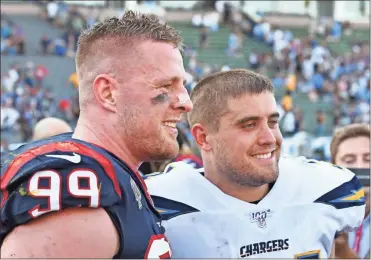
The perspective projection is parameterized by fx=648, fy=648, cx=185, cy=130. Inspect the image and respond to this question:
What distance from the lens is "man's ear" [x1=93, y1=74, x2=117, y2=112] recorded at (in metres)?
1.69

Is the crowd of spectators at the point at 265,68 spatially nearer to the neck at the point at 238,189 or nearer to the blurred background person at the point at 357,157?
the blurred background person at the point at 357,157

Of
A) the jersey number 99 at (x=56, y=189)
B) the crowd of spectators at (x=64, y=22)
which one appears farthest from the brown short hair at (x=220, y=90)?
the crowd of spectators at (x=64, y=22)

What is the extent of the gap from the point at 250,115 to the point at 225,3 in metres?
20.9

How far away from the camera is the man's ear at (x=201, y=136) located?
2441 mm

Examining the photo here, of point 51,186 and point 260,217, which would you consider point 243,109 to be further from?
point 51,186

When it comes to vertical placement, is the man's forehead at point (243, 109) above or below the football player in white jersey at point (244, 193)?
Result: above

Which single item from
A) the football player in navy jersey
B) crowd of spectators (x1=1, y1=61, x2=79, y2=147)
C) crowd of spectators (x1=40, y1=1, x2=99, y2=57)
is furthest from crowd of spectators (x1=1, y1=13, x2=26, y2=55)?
the football player in navy jersey

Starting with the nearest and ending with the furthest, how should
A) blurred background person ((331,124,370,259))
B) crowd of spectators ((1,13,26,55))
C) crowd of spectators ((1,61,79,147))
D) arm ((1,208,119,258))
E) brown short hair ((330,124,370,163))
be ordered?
arm ((1,208,119,258))
blurred background person ((331,124,370,259))
brown short hair ((330,124,370,163))
crowd of spectators ((1,61,79,147))
crowd of spectators ((1,13,26,55))

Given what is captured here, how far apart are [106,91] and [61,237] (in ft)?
1.47

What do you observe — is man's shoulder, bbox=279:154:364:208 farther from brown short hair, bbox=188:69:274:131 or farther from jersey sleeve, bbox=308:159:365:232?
brown short hair, bbox=188:69:274:131

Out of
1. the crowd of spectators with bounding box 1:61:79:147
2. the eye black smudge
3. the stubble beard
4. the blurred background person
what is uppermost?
the eye black smudge

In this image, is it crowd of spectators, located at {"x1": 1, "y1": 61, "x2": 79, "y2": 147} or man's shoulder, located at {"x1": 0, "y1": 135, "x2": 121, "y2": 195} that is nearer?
man's shoulder, located at {"x1": 0, "y1": 135, "x2": 121, "y2": 195}

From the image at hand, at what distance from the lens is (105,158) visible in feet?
5.12

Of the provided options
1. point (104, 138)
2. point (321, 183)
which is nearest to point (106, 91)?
point (104, 138)
